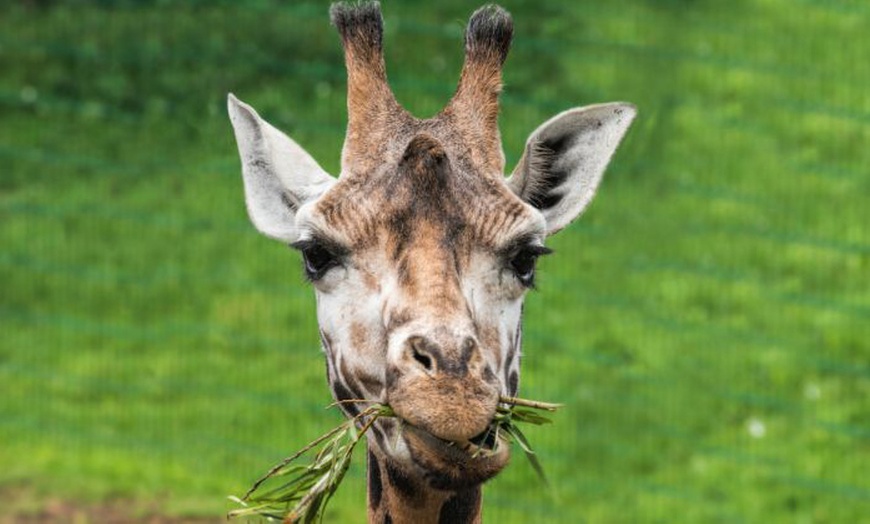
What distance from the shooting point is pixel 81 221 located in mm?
13320

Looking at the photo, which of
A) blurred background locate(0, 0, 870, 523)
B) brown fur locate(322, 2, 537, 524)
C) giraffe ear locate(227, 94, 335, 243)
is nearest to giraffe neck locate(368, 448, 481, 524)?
brown fur locate(322, 2, 537, 524)

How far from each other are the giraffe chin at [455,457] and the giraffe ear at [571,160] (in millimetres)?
1395

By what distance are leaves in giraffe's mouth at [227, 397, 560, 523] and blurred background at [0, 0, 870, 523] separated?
560cm

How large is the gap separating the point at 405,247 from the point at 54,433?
7.69m

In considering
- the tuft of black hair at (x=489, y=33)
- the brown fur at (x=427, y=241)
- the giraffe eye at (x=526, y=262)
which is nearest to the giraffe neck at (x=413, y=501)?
the brown fur at (x=427, y=241)

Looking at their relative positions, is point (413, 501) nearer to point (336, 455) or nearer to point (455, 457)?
point (336, 455)

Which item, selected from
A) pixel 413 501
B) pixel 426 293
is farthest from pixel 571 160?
pixel 413 501

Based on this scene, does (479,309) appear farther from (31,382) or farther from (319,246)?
(31,382)

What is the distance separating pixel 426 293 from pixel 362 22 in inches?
56.1

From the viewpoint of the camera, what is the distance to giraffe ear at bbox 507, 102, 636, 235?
618 centimetres

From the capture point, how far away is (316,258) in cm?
568

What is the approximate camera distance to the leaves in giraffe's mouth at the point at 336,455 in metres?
4.99

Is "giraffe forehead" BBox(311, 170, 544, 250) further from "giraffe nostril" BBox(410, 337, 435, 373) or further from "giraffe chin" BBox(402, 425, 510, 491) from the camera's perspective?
"giraffe chin" BBox(402, 425, 510, 491)

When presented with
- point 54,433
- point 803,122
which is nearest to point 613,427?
point 803,122
